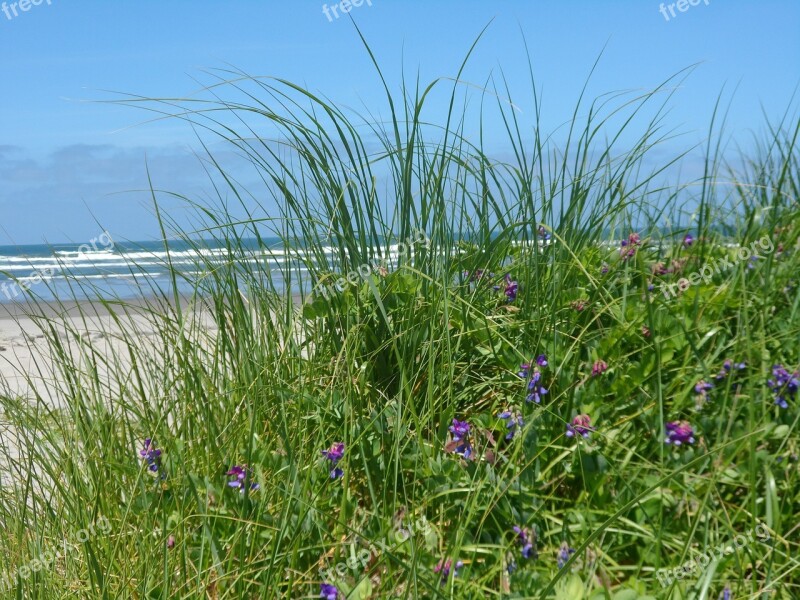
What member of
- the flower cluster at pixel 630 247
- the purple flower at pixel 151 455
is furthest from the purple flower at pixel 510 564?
the flower cluster at pixel 630 247

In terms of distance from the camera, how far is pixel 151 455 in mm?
2299

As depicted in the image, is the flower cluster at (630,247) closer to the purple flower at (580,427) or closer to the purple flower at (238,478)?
the purple flower at (580,427)

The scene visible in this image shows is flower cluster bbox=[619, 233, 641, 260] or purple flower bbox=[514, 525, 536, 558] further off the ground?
flower cluster bbox=[619, 233, 641, 260]

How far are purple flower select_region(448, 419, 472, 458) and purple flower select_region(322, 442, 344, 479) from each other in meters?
0.31

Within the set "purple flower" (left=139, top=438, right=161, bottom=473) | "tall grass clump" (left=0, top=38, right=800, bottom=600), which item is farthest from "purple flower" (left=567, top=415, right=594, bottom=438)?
"purple flower" (left=139, top=438, right=161, bottom=473)

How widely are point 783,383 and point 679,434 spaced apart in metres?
0.41

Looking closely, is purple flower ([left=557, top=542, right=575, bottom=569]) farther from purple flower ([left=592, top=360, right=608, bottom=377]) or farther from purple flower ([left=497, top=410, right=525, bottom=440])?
purple flower ([left=592, top=360, right=608, bottom=377])

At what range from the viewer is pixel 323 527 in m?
1.95

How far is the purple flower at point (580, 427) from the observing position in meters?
2.05

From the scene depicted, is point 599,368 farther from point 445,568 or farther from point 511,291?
point 445,568

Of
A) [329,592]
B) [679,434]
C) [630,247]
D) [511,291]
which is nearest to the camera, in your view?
[329,592]

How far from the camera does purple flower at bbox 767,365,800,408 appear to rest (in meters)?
2.17

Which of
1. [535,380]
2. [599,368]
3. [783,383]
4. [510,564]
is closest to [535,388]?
[535,380]

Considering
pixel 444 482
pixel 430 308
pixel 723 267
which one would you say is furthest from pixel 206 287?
pixel 723 267
